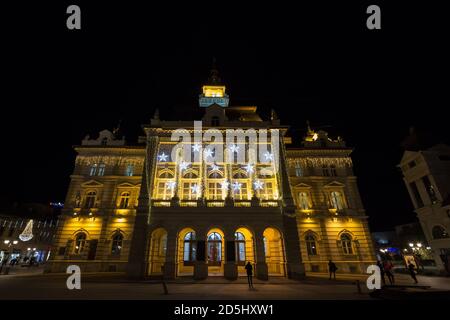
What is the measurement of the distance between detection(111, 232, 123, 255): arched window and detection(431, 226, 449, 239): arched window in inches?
1555

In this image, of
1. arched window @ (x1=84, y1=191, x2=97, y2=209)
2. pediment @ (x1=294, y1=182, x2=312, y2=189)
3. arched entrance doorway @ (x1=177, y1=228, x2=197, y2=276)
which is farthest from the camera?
pediment @ (x1=294, y1=182, x2=312, y2=189)

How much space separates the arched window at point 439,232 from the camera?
2874 centimetres

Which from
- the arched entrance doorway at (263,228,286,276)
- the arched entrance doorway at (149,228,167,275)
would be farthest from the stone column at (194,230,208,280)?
the arched entrance doorway at (263,228,286,276)

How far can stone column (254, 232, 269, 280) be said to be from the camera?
21797 mm

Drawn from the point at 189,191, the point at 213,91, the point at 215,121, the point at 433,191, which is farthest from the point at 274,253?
the point at 213,91

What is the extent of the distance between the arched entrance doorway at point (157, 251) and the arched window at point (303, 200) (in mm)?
17111

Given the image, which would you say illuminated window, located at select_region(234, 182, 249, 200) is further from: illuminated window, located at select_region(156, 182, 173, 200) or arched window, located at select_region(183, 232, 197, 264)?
illuminated window, located at select_region(156, 182, 173, 200)

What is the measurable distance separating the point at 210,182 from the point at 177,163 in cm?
462

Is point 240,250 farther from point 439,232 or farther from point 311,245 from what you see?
point 439,232

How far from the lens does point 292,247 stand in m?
23.4

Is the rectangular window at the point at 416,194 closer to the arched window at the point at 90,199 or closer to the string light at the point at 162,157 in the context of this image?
the string light at the point at 162,157

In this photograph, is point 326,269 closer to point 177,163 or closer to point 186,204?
point 186,204

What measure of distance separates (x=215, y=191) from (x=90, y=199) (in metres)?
16.1

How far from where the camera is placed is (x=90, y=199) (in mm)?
29578
